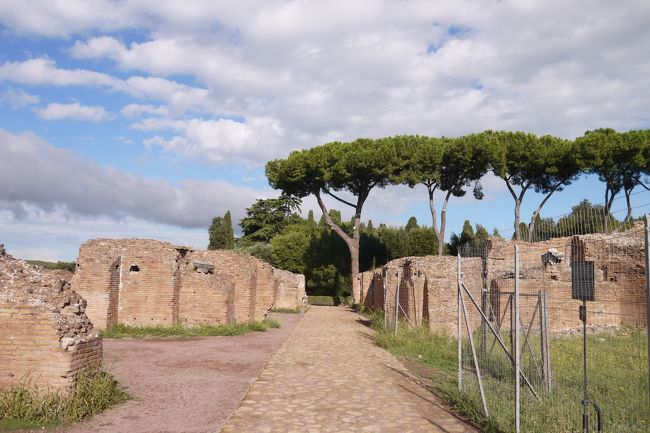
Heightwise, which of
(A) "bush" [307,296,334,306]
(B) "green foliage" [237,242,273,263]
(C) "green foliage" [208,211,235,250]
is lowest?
(A) "bush" [307,296,334,306]

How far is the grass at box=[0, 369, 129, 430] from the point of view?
5.93 m

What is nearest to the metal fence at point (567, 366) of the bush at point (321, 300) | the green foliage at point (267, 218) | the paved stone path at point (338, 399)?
the paved stone path at point (338, 399)

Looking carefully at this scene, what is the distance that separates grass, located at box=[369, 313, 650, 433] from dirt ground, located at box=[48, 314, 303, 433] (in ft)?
11.2

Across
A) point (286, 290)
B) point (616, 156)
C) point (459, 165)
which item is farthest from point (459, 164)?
point (286, 290)

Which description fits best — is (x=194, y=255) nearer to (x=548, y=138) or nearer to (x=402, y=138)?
(x=402, y=138)

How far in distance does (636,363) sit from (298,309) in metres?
26.8

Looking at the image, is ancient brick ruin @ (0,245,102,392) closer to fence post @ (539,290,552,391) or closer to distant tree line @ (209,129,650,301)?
fence post @ (539,290,552,391)

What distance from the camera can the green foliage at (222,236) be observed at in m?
57.8

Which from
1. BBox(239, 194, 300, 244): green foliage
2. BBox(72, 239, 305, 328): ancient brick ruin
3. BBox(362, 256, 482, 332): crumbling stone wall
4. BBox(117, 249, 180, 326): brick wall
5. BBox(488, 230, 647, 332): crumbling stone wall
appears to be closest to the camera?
BBox(488, 230, 647, 332): crumbling stone wall

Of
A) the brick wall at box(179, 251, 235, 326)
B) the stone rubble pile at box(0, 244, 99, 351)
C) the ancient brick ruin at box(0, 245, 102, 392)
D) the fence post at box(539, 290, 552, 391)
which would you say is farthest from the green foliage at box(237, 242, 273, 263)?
the fence post at box(539, 290, 552, 391)

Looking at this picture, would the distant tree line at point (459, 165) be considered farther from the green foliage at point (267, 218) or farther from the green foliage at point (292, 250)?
the green foliage at point (267, 218)

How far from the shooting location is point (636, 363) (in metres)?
4.98

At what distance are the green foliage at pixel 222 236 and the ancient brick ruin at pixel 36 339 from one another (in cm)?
5068

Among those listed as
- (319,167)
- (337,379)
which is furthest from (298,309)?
(337,379)
